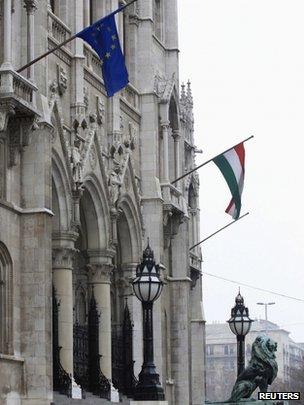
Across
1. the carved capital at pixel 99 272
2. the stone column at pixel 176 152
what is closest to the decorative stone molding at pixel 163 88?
the stone column at pixel 176 152

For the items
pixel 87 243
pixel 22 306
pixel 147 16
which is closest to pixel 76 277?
pixel 87 243

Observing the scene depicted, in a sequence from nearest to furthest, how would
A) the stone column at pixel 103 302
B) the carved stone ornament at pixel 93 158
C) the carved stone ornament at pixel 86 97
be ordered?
the carved stone ornament at pixel 86 97, the carved stone ornament at pixel 93 158, the stone column at pixel 103 302

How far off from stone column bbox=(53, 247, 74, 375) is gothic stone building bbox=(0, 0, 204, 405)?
0.04 metres

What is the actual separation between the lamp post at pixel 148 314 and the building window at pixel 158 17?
28.5 metres

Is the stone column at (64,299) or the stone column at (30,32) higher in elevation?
the stone column at (30,32)

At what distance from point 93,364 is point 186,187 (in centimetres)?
2001

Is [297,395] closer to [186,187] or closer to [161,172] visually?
[161,172]

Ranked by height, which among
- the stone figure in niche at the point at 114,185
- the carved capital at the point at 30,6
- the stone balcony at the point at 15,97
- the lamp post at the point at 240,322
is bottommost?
the lamp post at the point at 240,322

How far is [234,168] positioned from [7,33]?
56.3 feet

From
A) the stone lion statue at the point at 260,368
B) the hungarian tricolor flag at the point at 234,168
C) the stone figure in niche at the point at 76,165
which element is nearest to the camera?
the stone lion statue at the point at 260,368

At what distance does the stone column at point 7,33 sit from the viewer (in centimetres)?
3928

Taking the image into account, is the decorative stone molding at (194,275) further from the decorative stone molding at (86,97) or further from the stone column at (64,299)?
the stone column at (64,299)

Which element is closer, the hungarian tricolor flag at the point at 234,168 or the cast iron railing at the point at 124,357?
the cast iron railing at the point at 124,357

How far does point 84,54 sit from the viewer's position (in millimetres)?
48344
